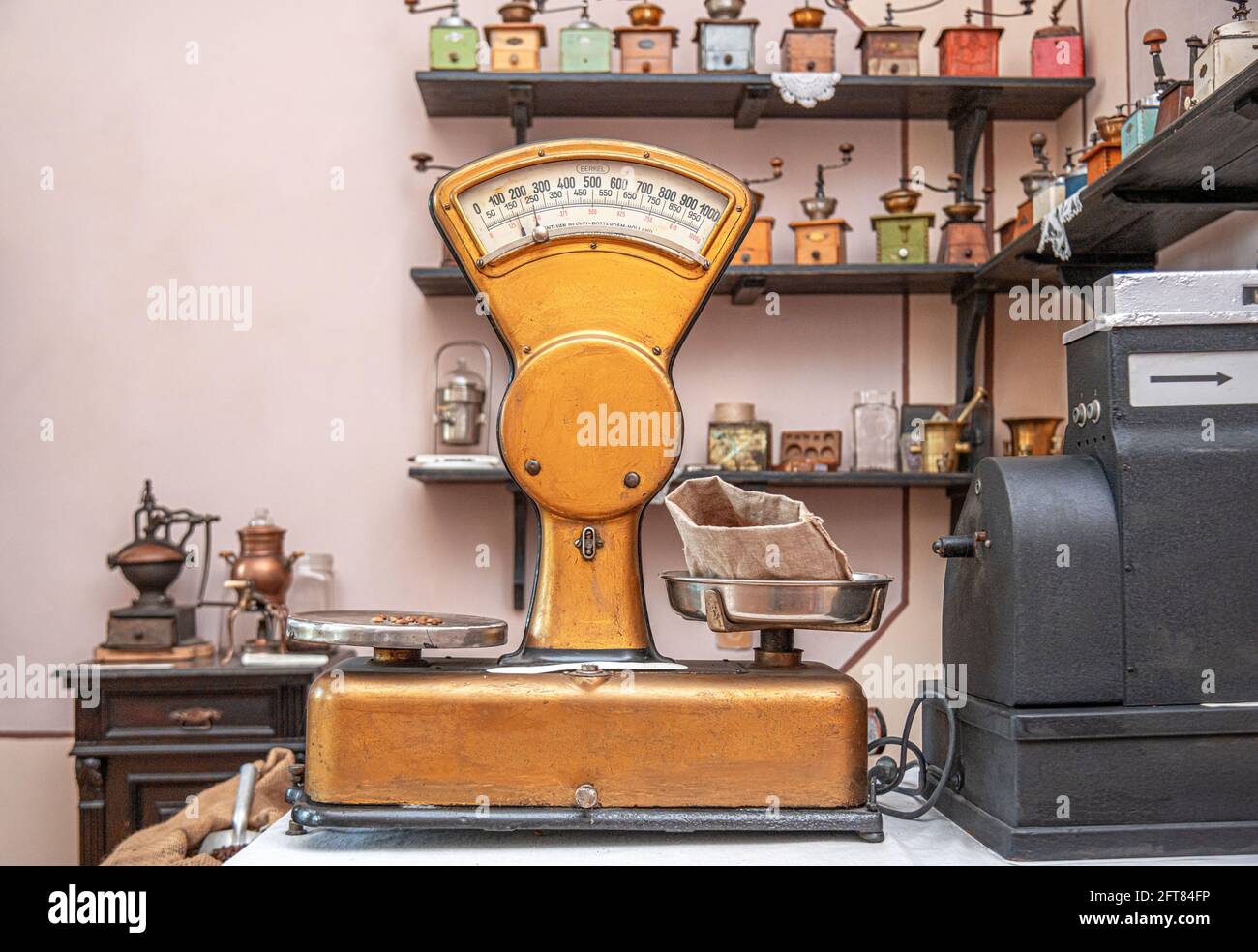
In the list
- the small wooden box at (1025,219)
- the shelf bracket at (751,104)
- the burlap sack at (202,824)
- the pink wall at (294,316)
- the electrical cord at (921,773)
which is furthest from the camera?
the pink wall at (294,316)

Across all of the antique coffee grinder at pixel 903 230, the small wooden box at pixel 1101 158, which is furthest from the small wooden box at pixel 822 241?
the small wooden box at pixel 1101 158

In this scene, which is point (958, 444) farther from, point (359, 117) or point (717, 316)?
point (359, 117)

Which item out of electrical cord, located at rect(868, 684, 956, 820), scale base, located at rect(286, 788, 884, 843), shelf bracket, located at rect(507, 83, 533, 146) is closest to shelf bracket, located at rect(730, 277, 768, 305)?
shelf bracket, located at rect(507, 83, 533, 146)

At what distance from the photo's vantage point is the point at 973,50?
2.91 metres

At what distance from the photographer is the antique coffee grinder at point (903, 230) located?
9.55ft

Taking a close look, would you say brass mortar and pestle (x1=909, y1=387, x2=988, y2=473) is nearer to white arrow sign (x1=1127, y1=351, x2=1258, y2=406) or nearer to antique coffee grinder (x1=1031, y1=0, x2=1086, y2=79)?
antique coffee grinder (x1=1031, y1=0, x2=1086, y2=79)

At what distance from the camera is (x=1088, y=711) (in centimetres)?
110

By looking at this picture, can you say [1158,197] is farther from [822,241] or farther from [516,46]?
[516,46]

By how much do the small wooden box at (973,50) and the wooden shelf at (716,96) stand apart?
5cm

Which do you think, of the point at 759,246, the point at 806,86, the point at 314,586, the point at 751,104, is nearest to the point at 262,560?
the point at 314,586

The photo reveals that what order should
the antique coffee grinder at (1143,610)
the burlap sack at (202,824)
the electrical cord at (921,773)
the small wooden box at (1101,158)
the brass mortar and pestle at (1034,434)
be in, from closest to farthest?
the antique coffee grinder at (1143,610)
the electrical cord at (921,773)
the burlap sack at (202,824)
the small wooden box at (1101,158)
the brass mortar and pestle at (1034,434)

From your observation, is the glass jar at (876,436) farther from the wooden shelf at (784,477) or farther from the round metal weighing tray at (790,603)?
the round metal weighing tray at (790,603)

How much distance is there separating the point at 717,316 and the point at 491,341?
0.62 metres

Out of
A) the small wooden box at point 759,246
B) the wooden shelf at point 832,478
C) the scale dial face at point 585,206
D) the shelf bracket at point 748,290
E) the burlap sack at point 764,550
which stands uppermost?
the small wooden box at point 759,246
